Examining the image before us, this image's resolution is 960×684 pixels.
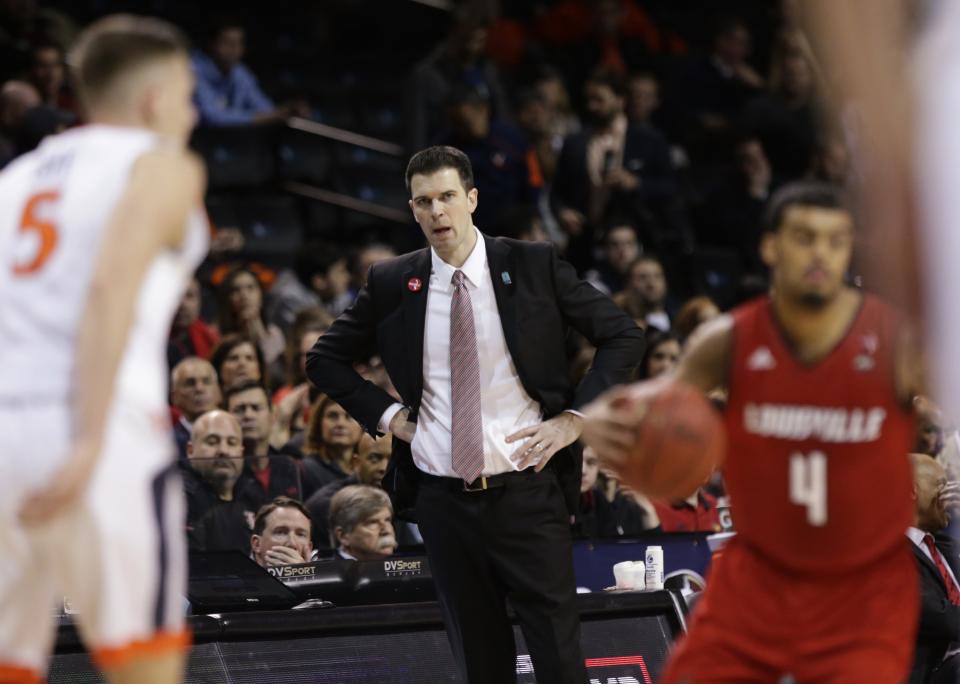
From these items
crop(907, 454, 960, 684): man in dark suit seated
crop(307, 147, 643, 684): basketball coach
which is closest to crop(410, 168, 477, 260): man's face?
crop(307, 147, 643, 684): basketball coach

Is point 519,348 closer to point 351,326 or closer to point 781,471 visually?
point 351,326

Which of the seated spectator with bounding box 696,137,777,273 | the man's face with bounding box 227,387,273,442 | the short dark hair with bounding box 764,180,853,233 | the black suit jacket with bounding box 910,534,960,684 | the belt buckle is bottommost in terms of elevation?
the black suit jacket with bounding box 910,534,960,684

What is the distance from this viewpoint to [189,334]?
367 inches

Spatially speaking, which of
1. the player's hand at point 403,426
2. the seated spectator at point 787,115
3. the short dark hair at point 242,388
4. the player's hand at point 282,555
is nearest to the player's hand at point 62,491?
the player's hand at point 403,426

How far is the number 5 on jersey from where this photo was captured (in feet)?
11.5

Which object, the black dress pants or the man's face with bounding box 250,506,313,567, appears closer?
the black dress pants

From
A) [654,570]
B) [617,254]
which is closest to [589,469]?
[654,570]

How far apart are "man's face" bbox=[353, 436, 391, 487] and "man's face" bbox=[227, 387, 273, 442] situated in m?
0.54

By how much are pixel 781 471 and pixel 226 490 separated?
3.81 metres

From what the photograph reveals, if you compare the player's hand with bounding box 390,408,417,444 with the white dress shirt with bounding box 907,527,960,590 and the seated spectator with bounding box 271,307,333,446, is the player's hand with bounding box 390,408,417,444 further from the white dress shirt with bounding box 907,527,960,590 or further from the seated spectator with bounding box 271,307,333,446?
the seated spectator with bounding box 271,307,333,446

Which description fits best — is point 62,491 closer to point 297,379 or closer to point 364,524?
point 364,524

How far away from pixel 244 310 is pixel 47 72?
2.65 metres

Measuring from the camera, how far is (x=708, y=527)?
812 centimetres

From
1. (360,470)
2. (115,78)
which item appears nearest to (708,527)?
(360,470)
